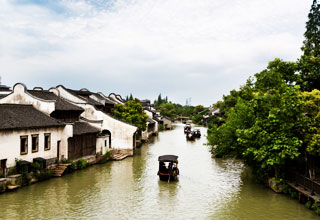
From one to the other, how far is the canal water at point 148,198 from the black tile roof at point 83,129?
4.11 m

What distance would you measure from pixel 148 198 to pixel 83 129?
14.5 meters

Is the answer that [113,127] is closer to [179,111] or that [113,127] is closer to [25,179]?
[25,179]

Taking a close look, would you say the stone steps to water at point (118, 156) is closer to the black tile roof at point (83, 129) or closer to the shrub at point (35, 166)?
the black tile roof at point (83, 129)

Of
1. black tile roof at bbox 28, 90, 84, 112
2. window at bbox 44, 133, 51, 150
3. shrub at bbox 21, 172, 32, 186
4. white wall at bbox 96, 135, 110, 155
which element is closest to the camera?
shrub at bbox 21, 172, 32, 186

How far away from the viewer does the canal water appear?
18.3 m

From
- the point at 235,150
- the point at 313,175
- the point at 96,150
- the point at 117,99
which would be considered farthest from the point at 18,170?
the point at 117,99

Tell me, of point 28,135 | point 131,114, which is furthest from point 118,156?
point 28,135

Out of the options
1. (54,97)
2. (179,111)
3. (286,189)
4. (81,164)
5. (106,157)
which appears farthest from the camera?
(179,111)

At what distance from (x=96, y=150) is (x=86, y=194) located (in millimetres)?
13444

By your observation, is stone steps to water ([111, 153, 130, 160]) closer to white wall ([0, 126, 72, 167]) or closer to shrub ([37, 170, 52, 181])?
white wall ([0, 126, 72, 167])

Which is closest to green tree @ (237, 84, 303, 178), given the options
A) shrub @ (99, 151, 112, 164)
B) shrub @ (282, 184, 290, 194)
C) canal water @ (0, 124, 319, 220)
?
shrub @ (282, 184, 290, 194)

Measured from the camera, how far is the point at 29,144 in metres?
24.8

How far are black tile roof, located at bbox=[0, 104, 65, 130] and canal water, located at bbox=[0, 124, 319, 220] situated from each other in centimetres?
485

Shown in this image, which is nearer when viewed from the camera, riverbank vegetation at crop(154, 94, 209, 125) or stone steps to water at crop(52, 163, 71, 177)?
stone steps to water at crop(52, 163, 71, 177)
